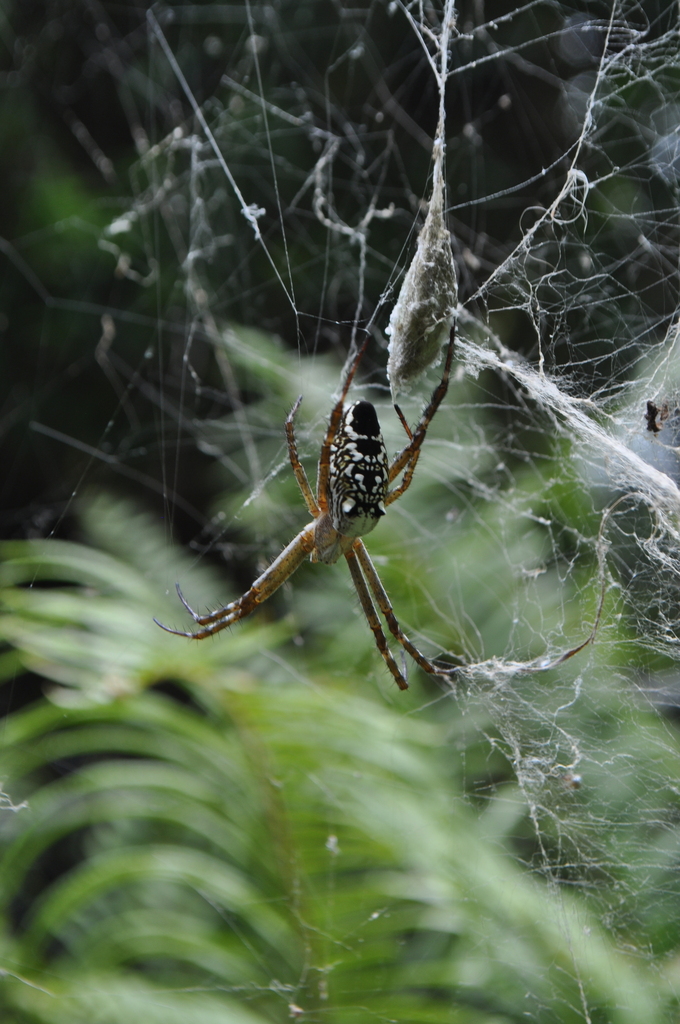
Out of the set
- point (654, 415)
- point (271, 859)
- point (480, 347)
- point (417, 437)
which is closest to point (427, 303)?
point (417, 437)

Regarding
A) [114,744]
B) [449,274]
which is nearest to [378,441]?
[449,274]

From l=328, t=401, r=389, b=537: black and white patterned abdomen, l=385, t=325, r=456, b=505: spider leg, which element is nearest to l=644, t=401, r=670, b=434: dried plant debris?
l=385, t=325, r=456, b=505: spider leg

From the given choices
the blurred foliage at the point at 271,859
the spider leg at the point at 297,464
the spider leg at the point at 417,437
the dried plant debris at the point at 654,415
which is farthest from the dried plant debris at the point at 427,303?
the blurred foliage at the point at 271,859

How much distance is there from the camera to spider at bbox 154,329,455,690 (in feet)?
3.26

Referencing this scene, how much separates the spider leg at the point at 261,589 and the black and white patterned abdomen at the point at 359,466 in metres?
0.29

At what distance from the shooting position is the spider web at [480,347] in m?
1.25

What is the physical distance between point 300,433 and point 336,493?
70 centimetres

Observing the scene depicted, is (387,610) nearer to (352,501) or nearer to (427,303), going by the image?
(352,501)

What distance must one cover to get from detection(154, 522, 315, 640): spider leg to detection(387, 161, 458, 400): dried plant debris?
43cm

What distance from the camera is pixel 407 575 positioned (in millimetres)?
1677

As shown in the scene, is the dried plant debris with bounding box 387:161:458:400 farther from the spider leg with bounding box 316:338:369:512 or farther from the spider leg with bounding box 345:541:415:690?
the spider leg with bounding box 345:541:415:690

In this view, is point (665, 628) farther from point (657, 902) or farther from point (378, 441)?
point (378, 441)

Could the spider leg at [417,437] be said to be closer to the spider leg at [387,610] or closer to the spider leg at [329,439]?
the spider leg at [329,439]

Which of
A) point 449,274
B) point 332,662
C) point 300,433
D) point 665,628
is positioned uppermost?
point 449,274
